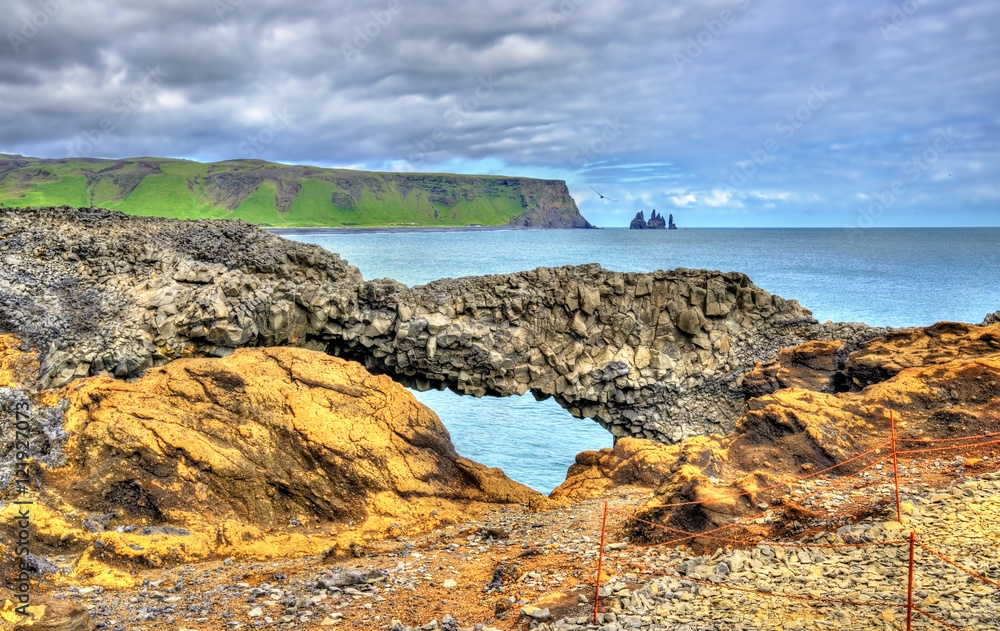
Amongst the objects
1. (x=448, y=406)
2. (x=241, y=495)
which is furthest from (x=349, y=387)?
(x=448, y=406)

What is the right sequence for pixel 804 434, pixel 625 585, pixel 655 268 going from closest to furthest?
1. pixel 625 585
2. pixel 804 434
3. pixel 655 268

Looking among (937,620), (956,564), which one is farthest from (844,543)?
(937,620)

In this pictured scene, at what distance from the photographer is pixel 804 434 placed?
48.0 ft

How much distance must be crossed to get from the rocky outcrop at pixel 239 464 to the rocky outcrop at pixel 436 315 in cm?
343

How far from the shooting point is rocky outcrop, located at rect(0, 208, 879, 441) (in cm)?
1909

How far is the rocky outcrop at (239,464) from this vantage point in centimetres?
1266

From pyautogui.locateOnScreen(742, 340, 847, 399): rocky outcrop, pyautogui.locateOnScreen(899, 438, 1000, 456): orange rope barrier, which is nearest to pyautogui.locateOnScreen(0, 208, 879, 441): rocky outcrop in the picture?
pyautogui.locateOnScreen(742, 340, 847, 399): rocky outcrop

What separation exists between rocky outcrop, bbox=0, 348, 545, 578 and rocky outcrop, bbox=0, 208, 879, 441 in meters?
3.43

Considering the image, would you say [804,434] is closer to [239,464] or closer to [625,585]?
[625,585]

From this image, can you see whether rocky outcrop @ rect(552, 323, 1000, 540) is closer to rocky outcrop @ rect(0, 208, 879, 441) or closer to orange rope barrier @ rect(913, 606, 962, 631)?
orange rope barrier @ rect(913, 606, 962, 631)

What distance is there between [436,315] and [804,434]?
39.4ft

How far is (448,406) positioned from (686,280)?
2026 cm

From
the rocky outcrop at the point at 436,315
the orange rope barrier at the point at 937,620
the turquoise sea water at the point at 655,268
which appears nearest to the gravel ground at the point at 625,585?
the orange rope barrier at the point at 937,620

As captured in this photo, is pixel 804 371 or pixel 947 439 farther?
pixel 804 371
